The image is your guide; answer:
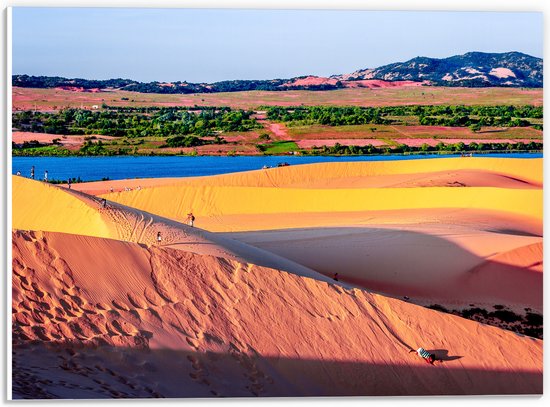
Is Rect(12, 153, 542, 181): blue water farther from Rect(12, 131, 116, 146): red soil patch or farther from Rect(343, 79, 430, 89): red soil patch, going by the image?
Rect(343, 79, 430, 89): red soil patch

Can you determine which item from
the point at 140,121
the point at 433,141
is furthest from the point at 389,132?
the point at 140,121

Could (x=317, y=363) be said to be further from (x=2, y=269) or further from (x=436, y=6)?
(x=436, y=6)

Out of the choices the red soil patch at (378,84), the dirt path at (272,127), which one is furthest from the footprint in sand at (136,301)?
the dirt path at (272,127)

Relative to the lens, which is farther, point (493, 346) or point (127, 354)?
point (493, 346)

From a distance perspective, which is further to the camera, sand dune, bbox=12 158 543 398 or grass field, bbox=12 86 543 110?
grass field, bbox=12 86 543 110

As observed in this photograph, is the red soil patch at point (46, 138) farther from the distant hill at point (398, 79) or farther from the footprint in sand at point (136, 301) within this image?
the footprint in sand at point (136, 301)

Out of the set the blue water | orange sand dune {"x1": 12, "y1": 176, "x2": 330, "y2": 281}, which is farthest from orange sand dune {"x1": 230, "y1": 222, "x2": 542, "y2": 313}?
the blue water

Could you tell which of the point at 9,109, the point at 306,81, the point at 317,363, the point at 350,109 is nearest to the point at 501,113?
the point at 350,109
